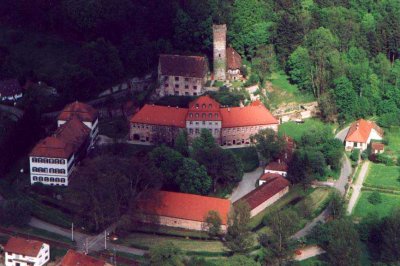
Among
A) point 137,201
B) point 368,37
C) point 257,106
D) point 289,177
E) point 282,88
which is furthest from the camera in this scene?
point 368,37

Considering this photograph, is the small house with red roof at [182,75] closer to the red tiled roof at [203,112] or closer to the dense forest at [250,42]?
the dense forest at [250,42]

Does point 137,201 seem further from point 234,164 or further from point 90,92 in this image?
point 90,92

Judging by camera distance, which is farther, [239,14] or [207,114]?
[239,14]

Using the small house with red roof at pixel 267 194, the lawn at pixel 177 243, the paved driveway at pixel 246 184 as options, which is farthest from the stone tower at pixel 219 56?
the lawn at pixel 177 243

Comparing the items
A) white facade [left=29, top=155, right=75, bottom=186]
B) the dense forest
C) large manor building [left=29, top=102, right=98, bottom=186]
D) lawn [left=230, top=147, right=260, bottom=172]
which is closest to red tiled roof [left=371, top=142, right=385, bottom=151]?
the dense forest

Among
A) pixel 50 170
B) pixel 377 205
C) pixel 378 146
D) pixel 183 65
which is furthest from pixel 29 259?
pixel 378 146

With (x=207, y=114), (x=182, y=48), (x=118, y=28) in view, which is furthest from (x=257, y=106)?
(x=118, y=28)
